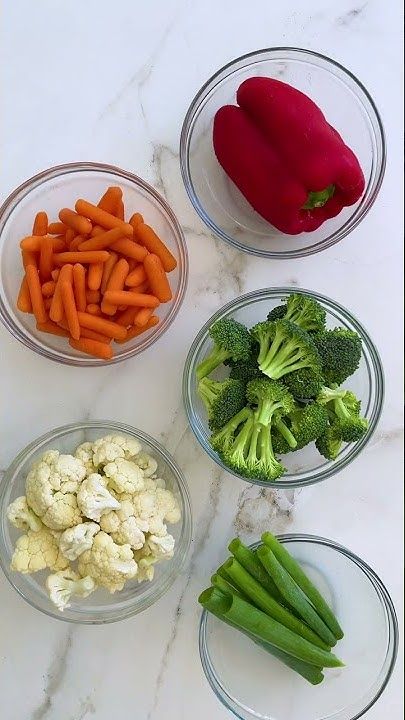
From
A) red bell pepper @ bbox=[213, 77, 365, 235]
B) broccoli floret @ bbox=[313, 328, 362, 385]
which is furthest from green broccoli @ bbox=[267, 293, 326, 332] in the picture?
red bell pepper @ bbox=[213, 77, 365, 235]

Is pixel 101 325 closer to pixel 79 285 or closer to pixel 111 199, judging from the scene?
pixel 79 285

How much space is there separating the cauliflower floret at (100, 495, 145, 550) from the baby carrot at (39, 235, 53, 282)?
425 mm

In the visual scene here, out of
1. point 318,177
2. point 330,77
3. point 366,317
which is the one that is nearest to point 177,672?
point 366,317

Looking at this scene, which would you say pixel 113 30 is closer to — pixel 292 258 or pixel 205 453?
pixel 292 258

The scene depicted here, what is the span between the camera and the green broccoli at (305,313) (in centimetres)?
139

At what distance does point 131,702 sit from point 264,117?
44.0 inches

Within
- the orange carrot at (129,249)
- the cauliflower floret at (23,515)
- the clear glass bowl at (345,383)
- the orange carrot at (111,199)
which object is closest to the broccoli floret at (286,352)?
the clear glass bowl at (345,383)

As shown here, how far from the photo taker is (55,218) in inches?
60.2

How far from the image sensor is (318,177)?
4.48ft

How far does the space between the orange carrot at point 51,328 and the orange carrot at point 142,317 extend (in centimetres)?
13

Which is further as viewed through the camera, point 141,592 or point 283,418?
point 141,592

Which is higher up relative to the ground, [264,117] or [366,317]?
[264,117]

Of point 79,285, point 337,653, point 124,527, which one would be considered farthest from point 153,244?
point 337,653

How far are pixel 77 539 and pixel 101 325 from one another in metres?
0.37
